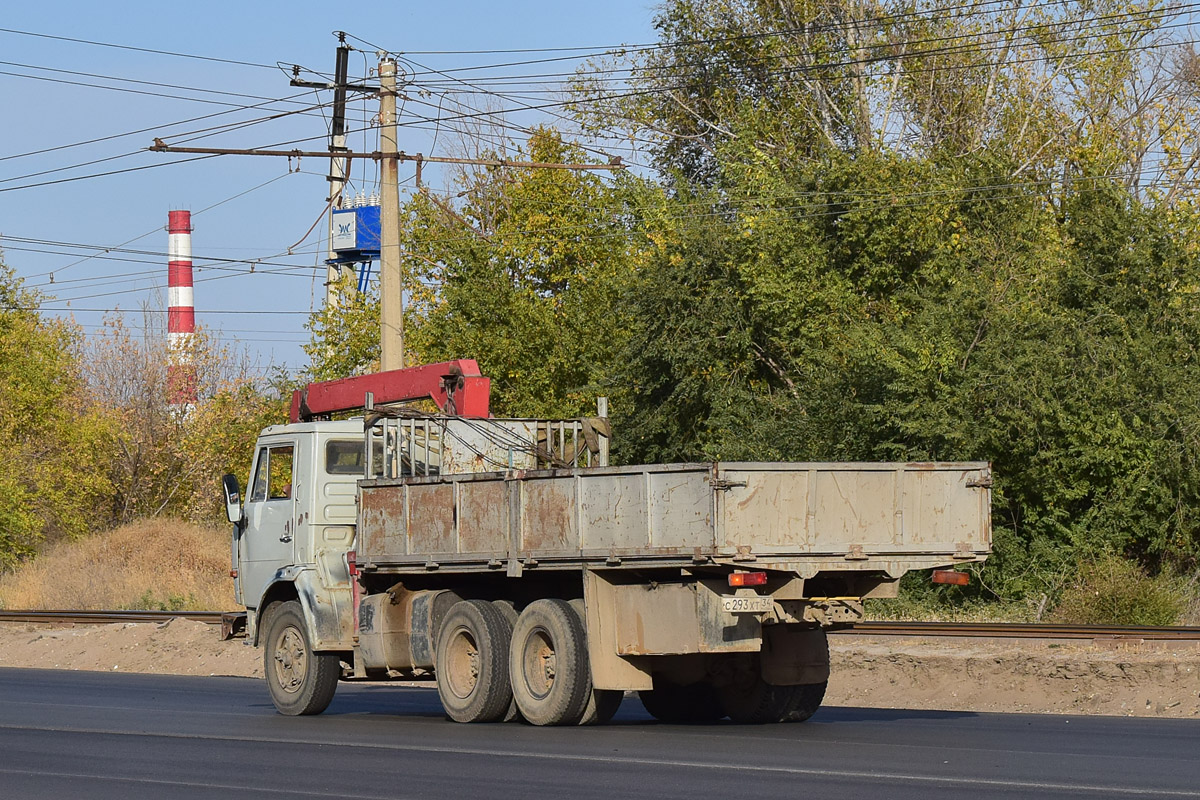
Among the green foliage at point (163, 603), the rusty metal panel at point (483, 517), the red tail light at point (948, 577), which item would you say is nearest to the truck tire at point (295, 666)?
the rusty metal panel at point (483, 517)

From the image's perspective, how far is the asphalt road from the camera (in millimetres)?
10383

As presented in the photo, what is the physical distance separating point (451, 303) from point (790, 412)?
10943 millimetres

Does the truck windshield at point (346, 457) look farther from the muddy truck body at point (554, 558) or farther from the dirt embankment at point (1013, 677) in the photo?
the dirt embankment at point (1013, 677)

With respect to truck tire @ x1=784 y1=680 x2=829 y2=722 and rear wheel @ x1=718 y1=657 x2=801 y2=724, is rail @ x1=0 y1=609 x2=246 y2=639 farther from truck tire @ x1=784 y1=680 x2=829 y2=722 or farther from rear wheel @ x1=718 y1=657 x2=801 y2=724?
truck tire @ x1=784 y1=680 x2=829 y2=722

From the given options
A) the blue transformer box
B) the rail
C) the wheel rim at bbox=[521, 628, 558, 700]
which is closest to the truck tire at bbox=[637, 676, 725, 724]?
the wheel rim at bbox=[521, 628, 558, 700]

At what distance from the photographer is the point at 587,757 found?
39.8ft

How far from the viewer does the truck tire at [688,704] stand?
15.9m

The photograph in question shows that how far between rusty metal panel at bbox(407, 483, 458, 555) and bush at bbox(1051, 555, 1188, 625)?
12.0 metres

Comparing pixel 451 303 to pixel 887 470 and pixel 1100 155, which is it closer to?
pixel 1100 155

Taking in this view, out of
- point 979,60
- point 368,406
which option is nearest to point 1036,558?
point 368,406

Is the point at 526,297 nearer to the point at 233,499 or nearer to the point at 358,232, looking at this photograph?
the point at 233,499

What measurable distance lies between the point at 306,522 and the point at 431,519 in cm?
196

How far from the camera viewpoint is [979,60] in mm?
48500

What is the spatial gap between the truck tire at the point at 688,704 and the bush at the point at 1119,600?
992 centimetres
